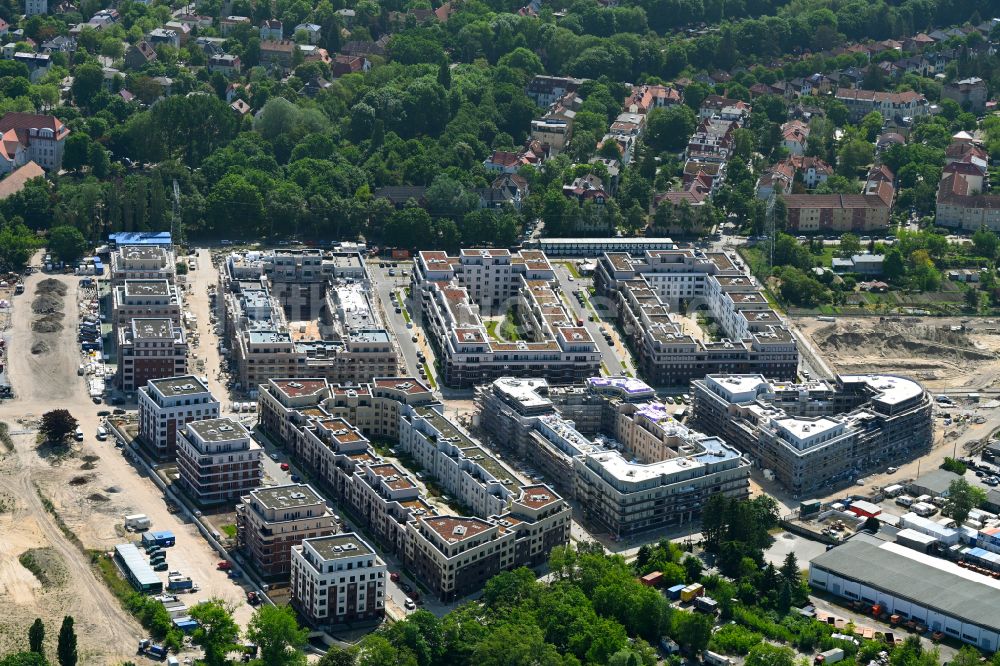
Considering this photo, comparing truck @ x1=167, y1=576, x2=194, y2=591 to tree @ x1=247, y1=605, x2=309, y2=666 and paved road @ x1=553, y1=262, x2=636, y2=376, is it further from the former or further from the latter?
paved road @ x1=553, y1=262, x2=636, y2=376

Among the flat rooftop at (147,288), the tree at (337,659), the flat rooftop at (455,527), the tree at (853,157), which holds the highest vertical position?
the tree at (853,157)

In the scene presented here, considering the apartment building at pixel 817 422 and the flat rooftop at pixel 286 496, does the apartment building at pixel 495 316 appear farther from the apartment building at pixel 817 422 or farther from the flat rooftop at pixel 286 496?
the flat rooftop at pixel 286 496

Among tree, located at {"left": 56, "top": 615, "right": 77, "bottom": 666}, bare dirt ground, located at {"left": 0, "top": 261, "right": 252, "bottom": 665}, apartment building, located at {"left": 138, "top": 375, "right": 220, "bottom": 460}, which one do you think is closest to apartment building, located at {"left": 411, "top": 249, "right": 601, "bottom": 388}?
bare dirt ground, located at {"left": 0, "top": 261, "right": 252, "bottom": 665}

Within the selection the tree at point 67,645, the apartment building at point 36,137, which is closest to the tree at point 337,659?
the tree at point 67,645

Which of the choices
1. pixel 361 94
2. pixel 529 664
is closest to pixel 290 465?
pixel 529 664

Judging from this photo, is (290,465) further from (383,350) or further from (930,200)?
(930,200)

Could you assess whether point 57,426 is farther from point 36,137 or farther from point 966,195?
point 966,195
